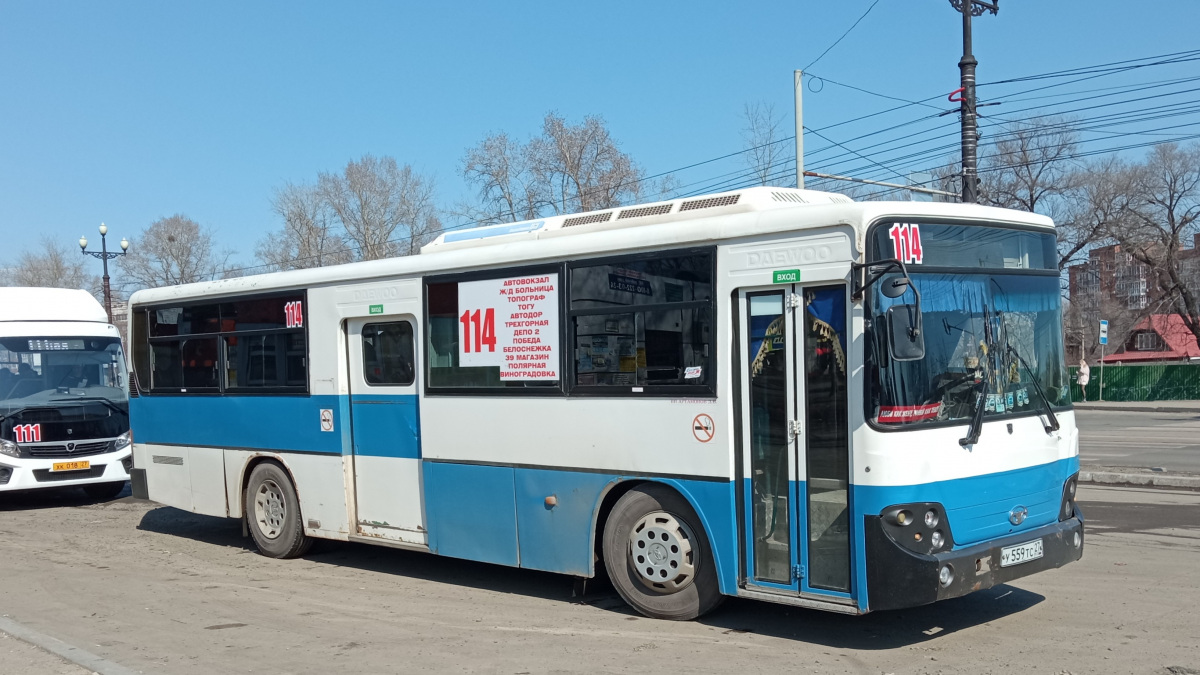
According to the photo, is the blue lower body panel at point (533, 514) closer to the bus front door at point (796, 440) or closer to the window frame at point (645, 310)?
the bus front door at point (796, 440)

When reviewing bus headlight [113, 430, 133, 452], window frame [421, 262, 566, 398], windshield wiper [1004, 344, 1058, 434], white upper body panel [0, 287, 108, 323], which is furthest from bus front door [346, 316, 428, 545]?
white upper body panel [0, 287, 108, 323]

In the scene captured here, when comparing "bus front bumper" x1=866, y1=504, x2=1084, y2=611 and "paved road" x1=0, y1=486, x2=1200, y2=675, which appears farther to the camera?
"paved road" x1=0, y1=486, x2=1200, y2=675

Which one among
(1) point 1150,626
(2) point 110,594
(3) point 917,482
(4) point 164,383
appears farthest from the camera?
(4) point 164,383

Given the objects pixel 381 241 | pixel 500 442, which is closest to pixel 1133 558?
pixel 500 442

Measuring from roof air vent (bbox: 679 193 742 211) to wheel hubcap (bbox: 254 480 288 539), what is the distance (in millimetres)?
5828

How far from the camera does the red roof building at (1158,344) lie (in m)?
68.2

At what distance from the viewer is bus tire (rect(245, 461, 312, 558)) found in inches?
436

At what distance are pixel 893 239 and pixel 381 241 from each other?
47046 millimetres

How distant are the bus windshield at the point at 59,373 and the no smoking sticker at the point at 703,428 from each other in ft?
41.4

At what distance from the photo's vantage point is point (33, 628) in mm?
8133

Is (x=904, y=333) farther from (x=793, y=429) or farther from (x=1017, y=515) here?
(x=1017, y=515)

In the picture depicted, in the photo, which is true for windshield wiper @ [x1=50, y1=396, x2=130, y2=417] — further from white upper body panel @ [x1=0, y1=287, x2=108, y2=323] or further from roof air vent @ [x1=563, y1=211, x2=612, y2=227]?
roof air vent @ [x1=563, y1=211, x2=612, y2=227]

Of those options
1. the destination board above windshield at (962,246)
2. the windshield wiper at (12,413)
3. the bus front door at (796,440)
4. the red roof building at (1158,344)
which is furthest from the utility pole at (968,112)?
the red roof building at (1158,344)

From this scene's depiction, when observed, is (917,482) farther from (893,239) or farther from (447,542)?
(447,542)
